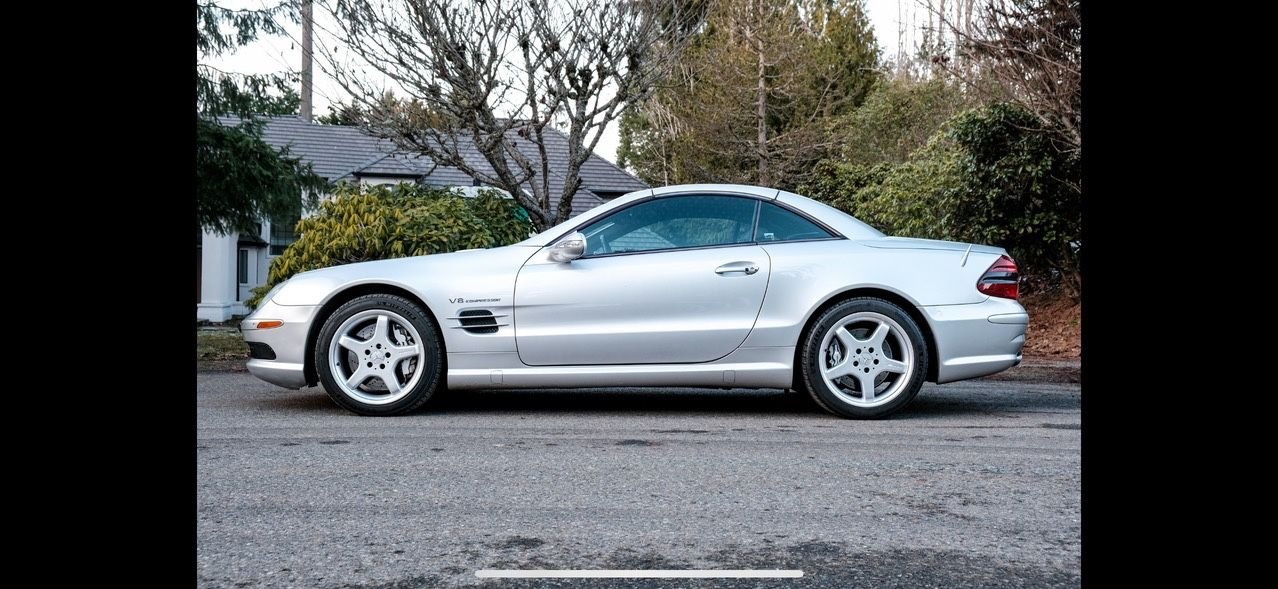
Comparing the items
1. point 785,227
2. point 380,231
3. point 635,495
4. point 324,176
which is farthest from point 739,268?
point 324,176

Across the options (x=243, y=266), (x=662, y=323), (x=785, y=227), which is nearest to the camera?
(x=662, y=323)

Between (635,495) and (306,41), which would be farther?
(306,41)

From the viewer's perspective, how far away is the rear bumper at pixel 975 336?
5.86 metres

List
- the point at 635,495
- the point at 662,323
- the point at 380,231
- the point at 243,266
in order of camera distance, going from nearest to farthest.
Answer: the point at 635,495 < the point at 662,323 < the point at 380,231 < the point at 243,266

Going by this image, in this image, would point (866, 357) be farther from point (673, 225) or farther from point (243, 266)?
point (243, 266)

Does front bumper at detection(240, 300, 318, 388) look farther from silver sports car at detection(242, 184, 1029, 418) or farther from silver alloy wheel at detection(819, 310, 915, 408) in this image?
silver alloy wheel at detection(819, 310, 915, 408)

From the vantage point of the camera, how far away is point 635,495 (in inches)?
152

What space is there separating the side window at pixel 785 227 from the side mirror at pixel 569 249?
40.5 inches

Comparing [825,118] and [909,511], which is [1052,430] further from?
[825,118]

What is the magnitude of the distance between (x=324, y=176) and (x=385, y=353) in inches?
636

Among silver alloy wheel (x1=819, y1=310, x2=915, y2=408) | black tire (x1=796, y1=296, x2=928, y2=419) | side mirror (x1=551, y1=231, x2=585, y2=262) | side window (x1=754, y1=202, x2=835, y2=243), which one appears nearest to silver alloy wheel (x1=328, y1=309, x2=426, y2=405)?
side mirror (x1=551, y1=231, x2=585, y2=262)

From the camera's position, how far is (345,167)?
947 inches

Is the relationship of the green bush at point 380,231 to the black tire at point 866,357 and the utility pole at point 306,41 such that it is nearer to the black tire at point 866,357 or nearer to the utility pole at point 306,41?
the utility pole at point 306,41
